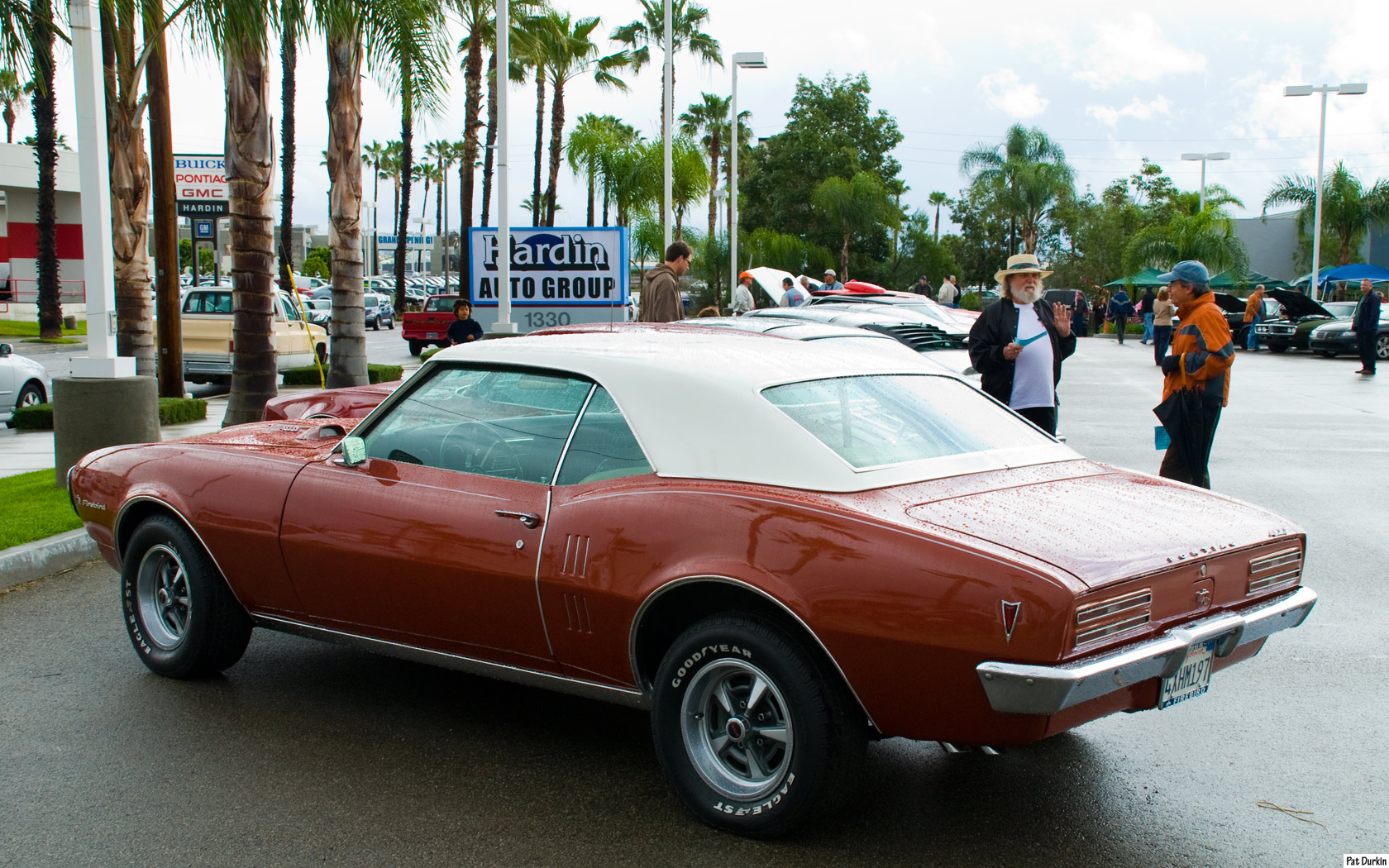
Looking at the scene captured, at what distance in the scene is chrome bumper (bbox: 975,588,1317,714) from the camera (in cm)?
306

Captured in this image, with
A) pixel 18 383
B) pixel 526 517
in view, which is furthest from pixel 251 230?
pixel 526 517

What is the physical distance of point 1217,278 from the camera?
153 feet

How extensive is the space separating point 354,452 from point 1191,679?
112 inches

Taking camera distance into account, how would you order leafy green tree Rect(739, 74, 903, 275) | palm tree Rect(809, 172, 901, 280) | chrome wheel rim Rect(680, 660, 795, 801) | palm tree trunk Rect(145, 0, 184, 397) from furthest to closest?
1. leafy green tree Rect(739, 74, 903, 275)
2. palm tree Rect(809, 172, 901, 280)
3. palm tree trunk Rect(145, 0, 184, 397)
4. chrome wheel rim Rect(680, 660, 795, 801)

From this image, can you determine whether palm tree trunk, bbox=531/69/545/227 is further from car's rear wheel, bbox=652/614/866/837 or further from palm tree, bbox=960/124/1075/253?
car's rear wheel, bbox=652/614/866/837

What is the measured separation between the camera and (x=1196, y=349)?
7.34 metres

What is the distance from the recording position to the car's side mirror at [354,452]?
174 inches

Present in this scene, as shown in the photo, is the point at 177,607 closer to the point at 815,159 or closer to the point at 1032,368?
the point at 1032,368

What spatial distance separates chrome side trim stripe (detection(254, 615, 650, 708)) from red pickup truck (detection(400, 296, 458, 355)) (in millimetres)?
26861

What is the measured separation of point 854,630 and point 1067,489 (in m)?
1.07

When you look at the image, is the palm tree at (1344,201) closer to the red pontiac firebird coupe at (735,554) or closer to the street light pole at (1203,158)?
the street light pole at (1203,158)

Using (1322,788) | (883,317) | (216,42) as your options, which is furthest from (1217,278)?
(1322,788)

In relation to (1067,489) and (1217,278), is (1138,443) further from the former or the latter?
(1217,278)

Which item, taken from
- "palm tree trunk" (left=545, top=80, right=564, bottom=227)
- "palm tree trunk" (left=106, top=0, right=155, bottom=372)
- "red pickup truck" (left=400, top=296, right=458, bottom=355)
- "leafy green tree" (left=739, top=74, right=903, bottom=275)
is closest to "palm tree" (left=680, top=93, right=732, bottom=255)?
"leafy green tree" (left=739, top=74, right=903, bottom=275)
